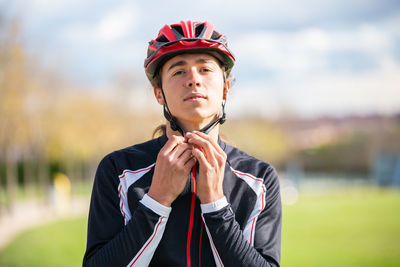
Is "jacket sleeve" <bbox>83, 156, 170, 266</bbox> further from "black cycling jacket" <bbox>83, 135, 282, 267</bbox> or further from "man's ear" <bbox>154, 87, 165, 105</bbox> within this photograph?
"man's ear" <bbox>154, 87, 165, 105</bbox>

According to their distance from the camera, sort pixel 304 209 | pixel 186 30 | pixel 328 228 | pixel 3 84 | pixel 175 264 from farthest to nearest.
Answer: pixel 304 209, pixel 328 228, pixel 3 84, pixel 186 30, pixel 175 264

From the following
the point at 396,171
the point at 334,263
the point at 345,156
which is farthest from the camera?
the point at 345,156

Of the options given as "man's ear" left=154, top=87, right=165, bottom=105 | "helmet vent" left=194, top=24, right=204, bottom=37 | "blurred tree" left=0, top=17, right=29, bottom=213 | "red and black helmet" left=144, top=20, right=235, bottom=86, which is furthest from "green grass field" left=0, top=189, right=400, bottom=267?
"helmet vent" left=194, top=24, right=204, bottom=37

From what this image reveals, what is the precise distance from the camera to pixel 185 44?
268 centimetres

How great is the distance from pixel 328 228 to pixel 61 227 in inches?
506

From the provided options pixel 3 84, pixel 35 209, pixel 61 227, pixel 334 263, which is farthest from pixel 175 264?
pixel 35 209

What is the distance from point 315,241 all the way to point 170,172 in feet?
54.2

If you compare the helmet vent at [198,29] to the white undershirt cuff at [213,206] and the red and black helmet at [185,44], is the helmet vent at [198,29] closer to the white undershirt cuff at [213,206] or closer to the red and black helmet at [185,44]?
the red and black helmet at [185,44]

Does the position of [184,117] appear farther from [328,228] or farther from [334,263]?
[328,228]

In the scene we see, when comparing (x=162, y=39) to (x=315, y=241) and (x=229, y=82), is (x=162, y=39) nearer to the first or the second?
(x=229, y=82)

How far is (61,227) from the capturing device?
17422 millimetres

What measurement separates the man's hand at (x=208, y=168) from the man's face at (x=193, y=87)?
0.91 feet

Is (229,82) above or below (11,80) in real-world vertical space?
below

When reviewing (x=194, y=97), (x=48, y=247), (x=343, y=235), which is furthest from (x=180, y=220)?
(x=343, y=235)
